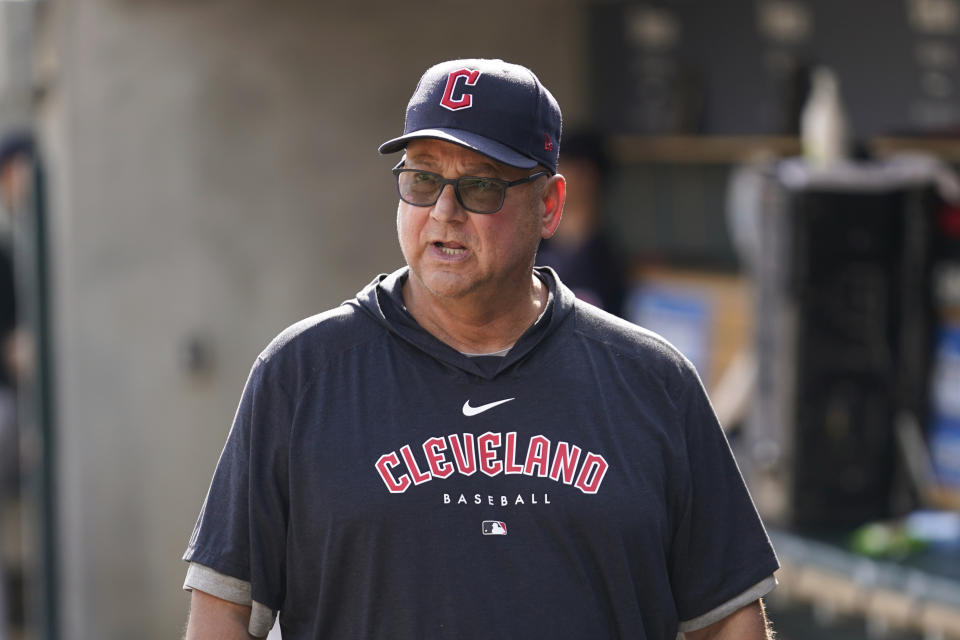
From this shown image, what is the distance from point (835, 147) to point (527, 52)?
101 inches

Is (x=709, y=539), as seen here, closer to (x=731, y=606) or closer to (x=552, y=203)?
(x=731, y=606)

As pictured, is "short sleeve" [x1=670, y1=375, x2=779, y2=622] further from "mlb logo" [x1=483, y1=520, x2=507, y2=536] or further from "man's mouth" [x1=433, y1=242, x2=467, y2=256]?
"man's mouth" [x1=433, y1=242, x2=467, y2=256]

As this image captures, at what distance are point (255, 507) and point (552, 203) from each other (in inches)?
28.2

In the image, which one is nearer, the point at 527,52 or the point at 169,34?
the point at 169,34

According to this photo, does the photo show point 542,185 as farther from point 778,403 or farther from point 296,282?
point 296,282

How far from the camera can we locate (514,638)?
7.63 ft

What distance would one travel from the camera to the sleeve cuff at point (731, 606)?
8.19ft

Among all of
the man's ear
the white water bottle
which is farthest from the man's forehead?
the white water bottle

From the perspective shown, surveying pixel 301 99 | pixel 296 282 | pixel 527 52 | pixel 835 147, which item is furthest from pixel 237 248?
pixel 835 147

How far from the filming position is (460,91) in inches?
96.2

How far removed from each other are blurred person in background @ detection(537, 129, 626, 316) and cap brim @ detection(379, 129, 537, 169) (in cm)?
436

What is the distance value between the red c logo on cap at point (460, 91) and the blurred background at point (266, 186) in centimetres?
351

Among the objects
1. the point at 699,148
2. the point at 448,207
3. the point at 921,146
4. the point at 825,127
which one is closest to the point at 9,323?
the point at 699,148

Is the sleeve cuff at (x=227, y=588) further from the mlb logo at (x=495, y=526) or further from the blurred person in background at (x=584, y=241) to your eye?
the blurred person in background at (x=584, y=241)
